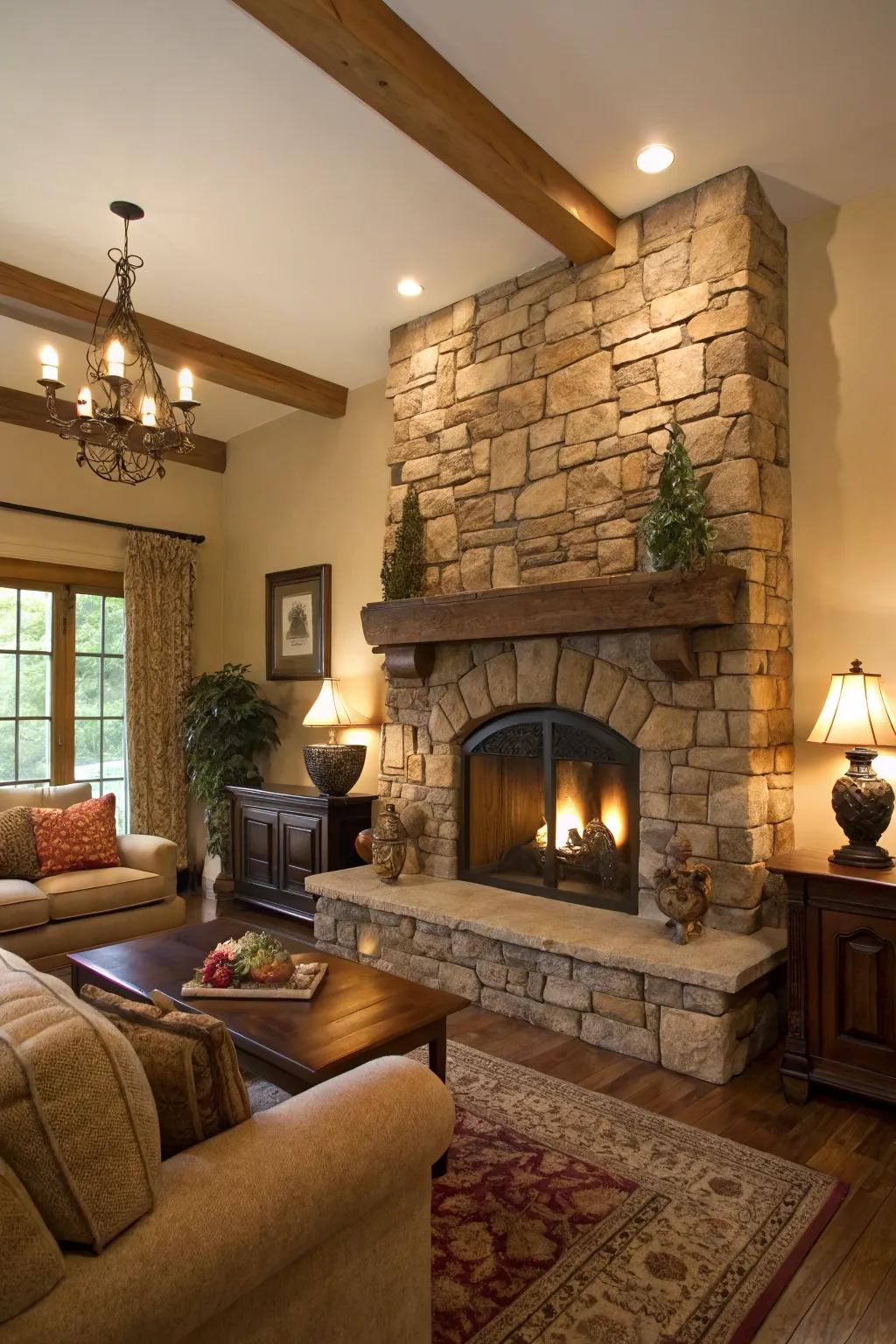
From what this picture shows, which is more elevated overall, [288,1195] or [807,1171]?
[288,1195]

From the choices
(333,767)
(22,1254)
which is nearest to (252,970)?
(22,1254)

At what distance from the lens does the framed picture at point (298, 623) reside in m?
5.59

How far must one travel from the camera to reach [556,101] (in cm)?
291

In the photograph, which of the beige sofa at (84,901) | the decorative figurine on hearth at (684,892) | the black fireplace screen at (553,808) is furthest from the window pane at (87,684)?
the decorative figurine on hearth at (684,892)

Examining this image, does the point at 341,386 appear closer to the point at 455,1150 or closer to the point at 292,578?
the point at 292,578

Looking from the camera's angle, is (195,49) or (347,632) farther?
(347,632)

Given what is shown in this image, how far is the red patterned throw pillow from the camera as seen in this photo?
424 cm

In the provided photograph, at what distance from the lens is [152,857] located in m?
4.49

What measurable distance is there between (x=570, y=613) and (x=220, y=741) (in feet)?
10.1

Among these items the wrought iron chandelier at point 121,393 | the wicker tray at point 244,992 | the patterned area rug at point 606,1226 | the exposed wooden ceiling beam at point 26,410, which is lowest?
the patterned area rug at point 606,1226

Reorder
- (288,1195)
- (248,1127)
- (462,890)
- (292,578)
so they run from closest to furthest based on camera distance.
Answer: (288,1195) → (248,1127) → (462,890) → (292,578)

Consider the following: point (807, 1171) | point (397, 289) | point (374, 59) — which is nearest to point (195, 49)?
point (374, 59)

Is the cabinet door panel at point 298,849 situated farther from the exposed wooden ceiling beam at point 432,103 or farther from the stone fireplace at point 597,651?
the exposed wooden ceiling beam at point 432,103

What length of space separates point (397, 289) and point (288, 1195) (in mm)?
4074
